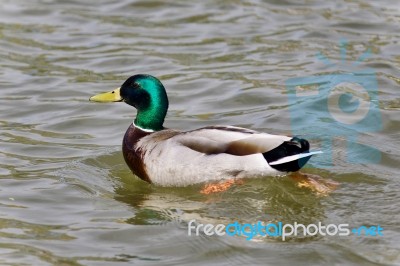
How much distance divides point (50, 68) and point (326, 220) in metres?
5.77

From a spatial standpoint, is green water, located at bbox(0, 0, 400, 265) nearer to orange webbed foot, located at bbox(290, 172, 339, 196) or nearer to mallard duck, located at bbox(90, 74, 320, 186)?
orange webbed foot, located at bbox(290, 172, 339, 196)

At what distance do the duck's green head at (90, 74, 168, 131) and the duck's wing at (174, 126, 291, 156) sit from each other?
0.57 m

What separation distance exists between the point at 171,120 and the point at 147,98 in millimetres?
1526

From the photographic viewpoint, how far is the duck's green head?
8516 mm

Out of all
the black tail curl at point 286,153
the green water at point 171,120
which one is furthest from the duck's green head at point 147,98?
the black tail curl at point 286,153

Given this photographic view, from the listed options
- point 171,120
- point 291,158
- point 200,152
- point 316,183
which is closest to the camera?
point 291,158

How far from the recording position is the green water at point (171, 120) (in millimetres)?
6669

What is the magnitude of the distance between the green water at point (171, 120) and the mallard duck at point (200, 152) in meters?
0.15

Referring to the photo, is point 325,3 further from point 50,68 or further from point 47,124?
point 47,124

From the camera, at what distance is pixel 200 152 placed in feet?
25.9

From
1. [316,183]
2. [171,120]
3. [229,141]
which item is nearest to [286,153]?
[316,183]

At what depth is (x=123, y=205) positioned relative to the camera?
7.71 m

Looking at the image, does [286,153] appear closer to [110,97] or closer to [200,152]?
[200,152]

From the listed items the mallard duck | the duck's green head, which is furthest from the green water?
the duck's green head
